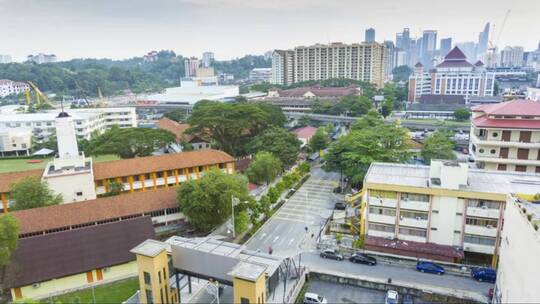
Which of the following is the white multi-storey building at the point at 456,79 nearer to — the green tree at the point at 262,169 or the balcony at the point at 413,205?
the green tree at the point at 262,169

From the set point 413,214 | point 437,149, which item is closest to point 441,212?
point 413,214

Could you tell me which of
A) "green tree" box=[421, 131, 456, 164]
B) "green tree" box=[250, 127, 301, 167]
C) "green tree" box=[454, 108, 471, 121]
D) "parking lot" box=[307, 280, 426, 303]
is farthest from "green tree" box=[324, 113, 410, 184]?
"green tree" box=[454, 108, 471, 121]

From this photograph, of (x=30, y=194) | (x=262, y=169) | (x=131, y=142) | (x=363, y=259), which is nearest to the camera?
(x=363, y=259)

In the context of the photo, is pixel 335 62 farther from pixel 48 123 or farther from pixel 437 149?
pixel 48 123

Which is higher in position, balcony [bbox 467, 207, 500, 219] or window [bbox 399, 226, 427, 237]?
balcony [bbox 467, 207, 500, 219]

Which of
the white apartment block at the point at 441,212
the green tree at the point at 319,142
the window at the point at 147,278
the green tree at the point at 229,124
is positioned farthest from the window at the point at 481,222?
the green tree at the point at 229,124

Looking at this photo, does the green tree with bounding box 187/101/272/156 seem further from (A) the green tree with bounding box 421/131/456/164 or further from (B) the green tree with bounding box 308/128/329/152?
(A) the green tree with bounding box 421/131/456/164

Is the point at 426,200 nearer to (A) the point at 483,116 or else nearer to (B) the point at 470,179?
(B) the point at 470,179
